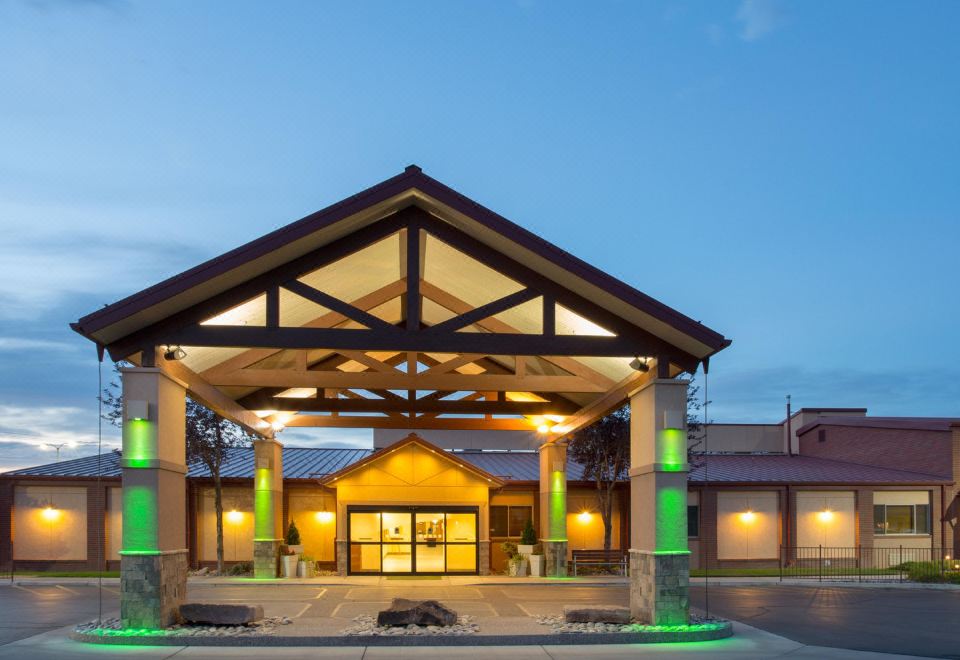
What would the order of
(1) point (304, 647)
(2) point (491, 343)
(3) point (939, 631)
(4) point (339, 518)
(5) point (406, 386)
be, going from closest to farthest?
(1) point (304, 647) < (2) point (491, 343) < (3) point (939, 631) < (5) point (406, 386) < (4) point (339, 518)

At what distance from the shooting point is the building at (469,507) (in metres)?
31.7

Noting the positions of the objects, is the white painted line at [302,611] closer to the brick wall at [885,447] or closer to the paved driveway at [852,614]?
the paved driveway at [852,614]

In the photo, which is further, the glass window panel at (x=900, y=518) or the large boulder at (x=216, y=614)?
the glass window panel at (x=900, y=518)

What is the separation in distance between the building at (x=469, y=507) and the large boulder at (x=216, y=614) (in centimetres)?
1530

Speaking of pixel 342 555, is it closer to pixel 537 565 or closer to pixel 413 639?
pixel 537 565

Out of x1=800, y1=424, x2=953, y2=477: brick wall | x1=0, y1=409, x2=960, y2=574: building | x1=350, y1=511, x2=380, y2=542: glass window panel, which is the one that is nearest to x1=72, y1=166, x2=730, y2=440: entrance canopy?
x1=0, y1=409, x2=960, y2=574: building

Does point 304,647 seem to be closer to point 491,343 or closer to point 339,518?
point 491,343

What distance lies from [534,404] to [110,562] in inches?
655

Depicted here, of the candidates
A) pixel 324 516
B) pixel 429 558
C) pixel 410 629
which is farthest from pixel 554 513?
pixel 410 629

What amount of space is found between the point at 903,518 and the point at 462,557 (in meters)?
15.7

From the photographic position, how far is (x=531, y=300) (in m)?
17.2

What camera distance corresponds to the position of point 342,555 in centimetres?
3106

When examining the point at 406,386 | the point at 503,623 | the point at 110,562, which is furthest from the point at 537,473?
the point at 503,623

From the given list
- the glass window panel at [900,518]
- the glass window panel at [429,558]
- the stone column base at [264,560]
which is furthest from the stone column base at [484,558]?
the glass window panel at [900,518]
